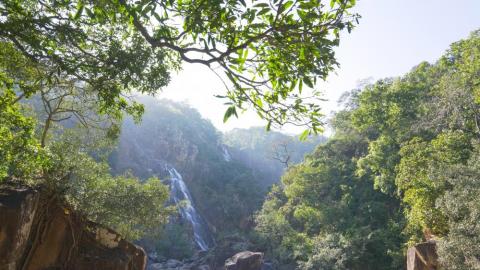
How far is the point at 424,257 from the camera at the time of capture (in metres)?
12.3

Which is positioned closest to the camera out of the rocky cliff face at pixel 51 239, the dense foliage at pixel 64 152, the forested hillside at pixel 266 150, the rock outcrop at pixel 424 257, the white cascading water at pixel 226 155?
the dense foliage at pixel 64 152

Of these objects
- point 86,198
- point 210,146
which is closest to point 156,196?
point 86,198

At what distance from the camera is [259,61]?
3.37 metres

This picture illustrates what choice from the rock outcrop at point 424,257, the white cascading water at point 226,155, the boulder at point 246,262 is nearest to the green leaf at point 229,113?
the rock outcrop at point 424,257

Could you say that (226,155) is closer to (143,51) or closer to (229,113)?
(143,51)

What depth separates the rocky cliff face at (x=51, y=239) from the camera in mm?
5367

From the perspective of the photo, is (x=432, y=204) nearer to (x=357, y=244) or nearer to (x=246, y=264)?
(x=357, y=244)

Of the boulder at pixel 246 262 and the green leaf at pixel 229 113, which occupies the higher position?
the green leaf at pixel 229 113

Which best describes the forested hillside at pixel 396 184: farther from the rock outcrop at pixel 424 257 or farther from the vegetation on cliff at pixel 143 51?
the vegetation on cliff at pixel 143 51

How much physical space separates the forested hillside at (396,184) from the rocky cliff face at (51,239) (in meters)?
9.01

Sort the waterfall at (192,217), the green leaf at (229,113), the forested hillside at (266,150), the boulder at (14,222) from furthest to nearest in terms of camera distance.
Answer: the forested hillside at (266,150) < the waterfall at (192,217) < the boulder at (14,222) < the green leaf at (229,113)

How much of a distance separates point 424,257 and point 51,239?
420 inches

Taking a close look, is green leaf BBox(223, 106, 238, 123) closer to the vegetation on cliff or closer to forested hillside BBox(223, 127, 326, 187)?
the vegetation on cliff

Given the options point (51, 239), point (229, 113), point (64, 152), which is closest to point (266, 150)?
point (64, 152)
